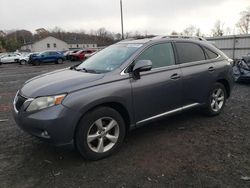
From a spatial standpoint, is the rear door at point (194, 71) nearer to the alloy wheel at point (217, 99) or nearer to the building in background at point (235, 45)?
the alloy wheel at point (217, 99)

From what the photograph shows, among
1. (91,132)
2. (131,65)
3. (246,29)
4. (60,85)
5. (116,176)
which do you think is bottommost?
(116,176)

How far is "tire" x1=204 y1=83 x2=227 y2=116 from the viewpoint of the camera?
4.79m

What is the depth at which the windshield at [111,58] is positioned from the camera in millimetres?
3668

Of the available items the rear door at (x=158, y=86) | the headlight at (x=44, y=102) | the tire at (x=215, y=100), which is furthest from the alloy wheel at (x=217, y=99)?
the headlight at (x=44, y=102)

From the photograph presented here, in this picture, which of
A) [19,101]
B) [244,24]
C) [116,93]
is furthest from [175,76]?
[244,24]

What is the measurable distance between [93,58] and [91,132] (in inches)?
68.2

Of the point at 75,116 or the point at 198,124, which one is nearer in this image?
the point at 75,116

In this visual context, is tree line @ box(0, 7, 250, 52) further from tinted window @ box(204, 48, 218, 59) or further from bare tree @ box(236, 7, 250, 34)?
tinted window @ box(204, 48, 218, 59)

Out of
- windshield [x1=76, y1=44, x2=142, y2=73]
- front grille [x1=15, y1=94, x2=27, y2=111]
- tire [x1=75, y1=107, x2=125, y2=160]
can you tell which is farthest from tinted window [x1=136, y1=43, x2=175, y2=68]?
front grille [x1=15, y1=94, x2=27, y2=111]

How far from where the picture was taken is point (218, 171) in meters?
2.96

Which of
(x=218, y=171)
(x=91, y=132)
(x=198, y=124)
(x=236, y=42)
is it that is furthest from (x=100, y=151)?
(x=236, y=42)

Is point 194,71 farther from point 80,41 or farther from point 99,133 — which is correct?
point 80,41

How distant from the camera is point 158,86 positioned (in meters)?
3.77

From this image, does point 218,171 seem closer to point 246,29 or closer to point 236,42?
point 236,42
